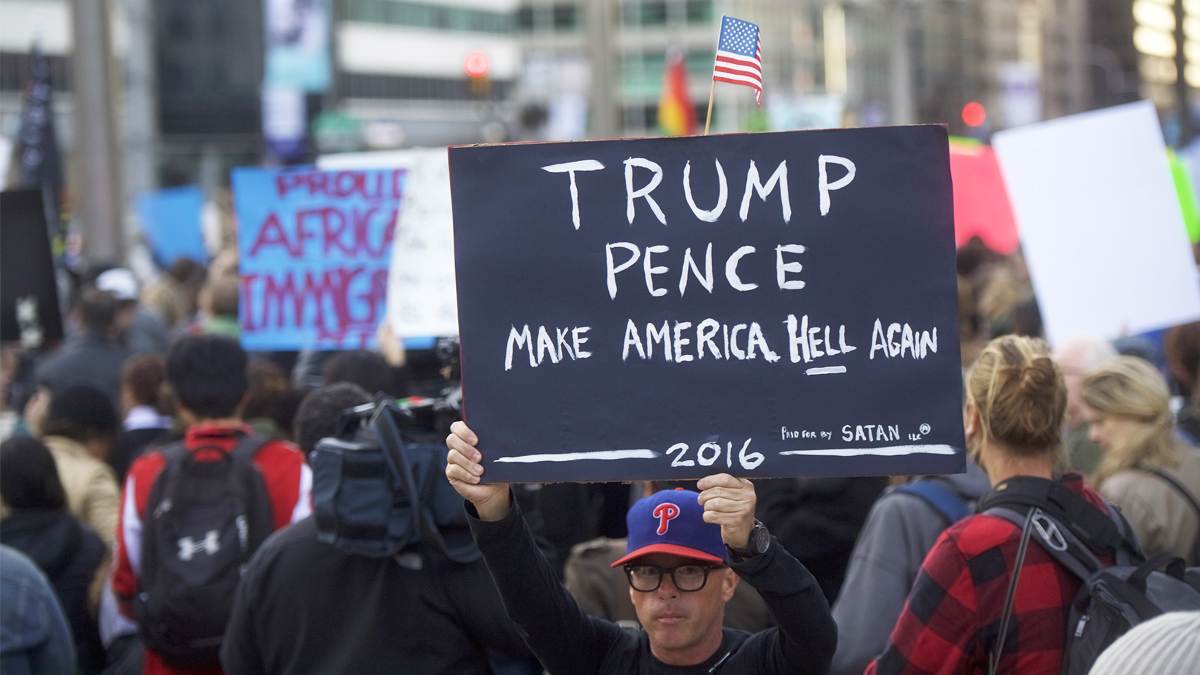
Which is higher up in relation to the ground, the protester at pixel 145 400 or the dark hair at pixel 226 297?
the dark hair at pixel 226 297

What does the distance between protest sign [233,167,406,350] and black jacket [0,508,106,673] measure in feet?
6.71

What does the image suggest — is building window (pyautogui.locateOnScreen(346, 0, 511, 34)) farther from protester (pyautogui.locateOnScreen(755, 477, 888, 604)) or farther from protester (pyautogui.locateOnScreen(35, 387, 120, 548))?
protester (pyautogui.locateOnScreen(755, 477, 888, 604))

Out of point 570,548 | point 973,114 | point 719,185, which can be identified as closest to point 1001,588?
point 719,185

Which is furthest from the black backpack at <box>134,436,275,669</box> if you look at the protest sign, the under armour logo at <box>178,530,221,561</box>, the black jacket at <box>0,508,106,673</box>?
the protest sign

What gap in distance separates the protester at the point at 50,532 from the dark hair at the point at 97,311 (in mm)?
3142

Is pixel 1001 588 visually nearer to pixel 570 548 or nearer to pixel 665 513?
pixel 665 513

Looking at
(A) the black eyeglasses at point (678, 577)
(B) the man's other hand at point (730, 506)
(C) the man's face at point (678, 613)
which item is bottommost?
(C) the man's face at point (678, 613)

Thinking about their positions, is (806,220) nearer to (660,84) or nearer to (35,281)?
(35,281)

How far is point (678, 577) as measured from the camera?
116 inches

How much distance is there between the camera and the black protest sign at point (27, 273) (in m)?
6.46

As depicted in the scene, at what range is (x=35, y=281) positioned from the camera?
6523 millimetres

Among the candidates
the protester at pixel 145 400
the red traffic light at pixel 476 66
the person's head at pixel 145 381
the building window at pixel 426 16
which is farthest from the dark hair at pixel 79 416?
the building window at pixel 426 16

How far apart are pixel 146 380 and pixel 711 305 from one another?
4.12 m

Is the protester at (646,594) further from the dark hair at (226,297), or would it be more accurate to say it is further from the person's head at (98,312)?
the dark hair at (226,297)
